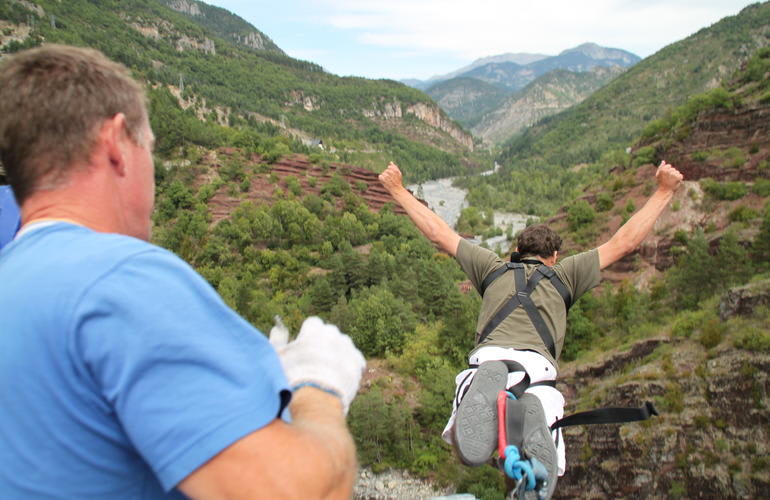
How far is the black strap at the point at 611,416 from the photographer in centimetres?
296

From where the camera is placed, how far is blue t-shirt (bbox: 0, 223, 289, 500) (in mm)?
938

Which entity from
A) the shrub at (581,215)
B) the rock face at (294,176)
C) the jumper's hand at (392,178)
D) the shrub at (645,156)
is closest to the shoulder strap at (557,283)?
the jumper's hand at (392,178)

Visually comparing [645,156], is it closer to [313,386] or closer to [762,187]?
[762,187]

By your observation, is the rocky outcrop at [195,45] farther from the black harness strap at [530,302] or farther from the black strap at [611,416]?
the black strap at [611,416]

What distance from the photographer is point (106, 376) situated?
94cm

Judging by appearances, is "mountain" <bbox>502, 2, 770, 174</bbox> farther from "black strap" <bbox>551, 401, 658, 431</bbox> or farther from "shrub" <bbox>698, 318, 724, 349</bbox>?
"black strap" <bbox>551, 401, 658, 431</bbox>

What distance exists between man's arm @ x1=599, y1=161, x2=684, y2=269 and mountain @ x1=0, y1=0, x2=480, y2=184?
2423 inches

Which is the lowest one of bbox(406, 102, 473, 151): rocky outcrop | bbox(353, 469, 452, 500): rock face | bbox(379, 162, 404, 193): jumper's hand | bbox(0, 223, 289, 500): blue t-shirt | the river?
bbox(353, 469, 452, 500): rock face

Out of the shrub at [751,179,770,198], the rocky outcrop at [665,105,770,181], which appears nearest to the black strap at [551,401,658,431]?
the shrub at [751,179,770,198]

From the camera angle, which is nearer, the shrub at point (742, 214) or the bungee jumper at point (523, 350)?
the bungee jumper at point (523, 350)

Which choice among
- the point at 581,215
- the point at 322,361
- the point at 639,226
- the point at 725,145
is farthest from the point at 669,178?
the point at 725,145

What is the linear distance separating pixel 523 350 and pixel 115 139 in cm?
310

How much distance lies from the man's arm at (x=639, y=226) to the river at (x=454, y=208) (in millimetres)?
57874

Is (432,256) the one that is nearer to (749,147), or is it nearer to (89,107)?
(749,147)
